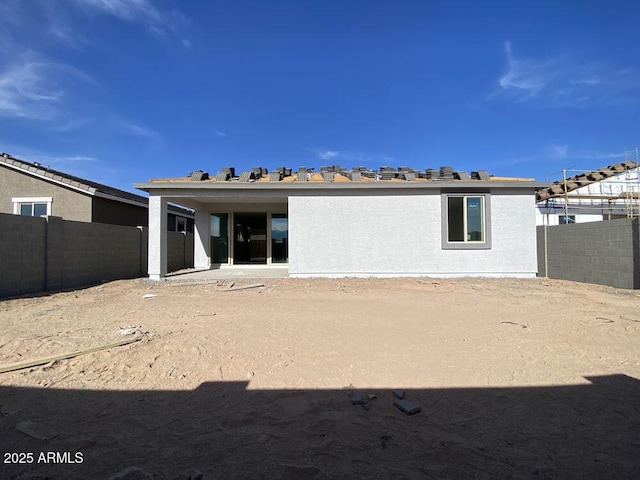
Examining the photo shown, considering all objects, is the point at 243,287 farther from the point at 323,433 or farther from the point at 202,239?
the point at 323,433

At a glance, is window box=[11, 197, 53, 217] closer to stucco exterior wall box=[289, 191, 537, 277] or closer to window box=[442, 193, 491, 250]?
stucco exterior wall box=[289, 191, 537, 277]

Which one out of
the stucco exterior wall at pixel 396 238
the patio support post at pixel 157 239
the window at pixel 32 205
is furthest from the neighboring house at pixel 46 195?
the stucco exterior wall at pixel 396 238

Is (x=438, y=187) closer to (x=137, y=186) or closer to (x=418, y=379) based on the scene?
(x=418, y=379)

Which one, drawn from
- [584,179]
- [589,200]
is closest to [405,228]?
[589,200]

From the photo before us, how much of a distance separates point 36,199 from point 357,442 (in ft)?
57.2

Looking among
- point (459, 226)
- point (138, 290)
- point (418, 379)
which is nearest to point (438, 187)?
point (459, 226)

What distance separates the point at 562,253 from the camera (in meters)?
12.2

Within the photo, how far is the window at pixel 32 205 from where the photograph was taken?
14617 millimetres

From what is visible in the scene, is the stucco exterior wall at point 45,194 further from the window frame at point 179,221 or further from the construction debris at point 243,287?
the construction debris at point 243,287

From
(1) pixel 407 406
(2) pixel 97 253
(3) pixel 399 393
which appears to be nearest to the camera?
(1) pixel 407 406

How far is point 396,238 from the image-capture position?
11695 millimetres

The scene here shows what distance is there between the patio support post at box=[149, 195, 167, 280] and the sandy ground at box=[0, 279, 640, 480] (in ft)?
15.2

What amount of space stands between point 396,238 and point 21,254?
10440 mm

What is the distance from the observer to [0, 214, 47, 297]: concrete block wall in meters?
8.27
